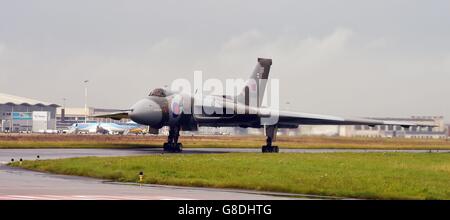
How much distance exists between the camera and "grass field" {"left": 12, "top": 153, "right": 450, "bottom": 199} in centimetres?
2884

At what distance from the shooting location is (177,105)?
59.4m

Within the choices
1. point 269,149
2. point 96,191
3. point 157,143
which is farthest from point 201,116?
point 96,191

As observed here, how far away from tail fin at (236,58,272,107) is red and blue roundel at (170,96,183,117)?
977cm

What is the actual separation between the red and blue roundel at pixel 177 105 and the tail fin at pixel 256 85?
9769 millimetres

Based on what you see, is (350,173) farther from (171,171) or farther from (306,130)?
(306,130)

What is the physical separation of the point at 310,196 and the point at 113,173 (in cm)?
1119

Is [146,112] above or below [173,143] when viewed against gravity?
above

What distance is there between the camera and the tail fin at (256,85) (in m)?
68.8

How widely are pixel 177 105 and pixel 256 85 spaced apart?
12054 mm

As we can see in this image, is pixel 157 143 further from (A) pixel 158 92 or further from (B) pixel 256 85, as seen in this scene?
(A) pixel 158 92

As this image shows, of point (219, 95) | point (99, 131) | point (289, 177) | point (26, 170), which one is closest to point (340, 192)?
point (289, 177)

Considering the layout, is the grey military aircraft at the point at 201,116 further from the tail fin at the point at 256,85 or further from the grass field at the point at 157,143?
the grass field at the point at 157,143

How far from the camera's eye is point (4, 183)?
1156 inches

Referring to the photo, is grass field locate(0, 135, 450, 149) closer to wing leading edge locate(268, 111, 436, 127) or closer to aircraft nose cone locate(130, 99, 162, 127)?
wing leading edge locate(268, 111, 436, 127)
